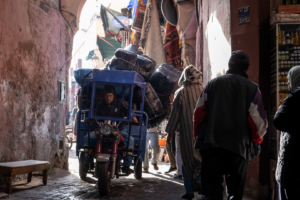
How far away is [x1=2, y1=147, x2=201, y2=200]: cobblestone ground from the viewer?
17.0ft

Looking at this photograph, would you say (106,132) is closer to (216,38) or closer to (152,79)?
(216,38)

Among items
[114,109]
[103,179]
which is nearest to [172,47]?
[114,109]

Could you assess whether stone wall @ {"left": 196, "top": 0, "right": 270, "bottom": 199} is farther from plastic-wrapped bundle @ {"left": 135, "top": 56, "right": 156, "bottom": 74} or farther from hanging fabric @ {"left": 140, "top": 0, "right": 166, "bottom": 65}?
hanging fabric @ {"left": 140, "top": 0, "right": 166, "bottom": 65}

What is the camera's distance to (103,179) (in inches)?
203

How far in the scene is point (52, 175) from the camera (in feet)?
24.0

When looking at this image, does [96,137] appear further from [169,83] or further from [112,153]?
[169,83]

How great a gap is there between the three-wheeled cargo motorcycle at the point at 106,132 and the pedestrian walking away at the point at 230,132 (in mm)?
2333

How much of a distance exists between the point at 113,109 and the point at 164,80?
1969 mm

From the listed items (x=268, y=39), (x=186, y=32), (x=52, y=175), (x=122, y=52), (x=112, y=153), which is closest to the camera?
(x=268, y=39)

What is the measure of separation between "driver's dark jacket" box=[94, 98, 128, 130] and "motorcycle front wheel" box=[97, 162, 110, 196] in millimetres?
1158

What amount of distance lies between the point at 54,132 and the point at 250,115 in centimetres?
549

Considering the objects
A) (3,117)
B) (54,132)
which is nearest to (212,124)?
(3,117)

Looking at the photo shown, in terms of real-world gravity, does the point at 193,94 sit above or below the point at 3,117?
above

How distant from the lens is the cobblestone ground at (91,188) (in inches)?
203
